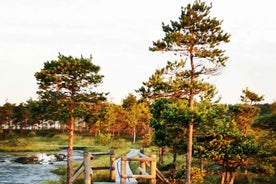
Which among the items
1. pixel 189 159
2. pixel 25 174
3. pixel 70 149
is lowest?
pixel 25 174

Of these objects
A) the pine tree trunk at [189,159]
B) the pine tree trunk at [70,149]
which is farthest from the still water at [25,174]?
the pine tree trunk at [189,159]

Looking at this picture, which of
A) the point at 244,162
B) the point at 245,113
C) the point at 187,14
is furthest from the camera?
the point at 245,113

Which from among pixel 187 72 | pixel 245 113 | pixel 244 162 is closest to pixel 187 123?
pixel 187 72

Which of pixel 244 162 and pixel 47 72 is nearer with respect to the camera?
pixel 244 162

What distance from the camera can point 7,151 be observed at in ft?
231

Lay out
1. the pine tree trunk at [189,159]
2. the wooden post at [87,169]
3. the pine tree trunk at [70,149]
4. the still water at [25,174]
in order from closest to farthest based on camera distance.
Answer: the wooden post at [87,169] → the pine tree trunk at [189,159] → the pine tree trunk at [70,149] → the still water at [25,174]

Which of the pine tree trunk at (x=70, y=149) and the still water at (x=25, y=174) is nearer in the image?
the pine tree trunk at (x=70, y=149)

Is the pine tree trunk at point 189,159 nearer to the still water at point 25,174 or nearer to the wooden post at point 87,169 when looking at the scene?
the wooden post at point 87,169

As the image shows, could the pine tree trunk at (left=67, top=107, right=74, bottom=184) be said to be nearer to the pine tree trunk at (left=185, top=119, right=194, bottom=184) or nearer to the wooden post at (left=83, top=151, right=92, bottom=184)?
the pine tree trunk at (left=185, top=119, right=194, bottom=184)

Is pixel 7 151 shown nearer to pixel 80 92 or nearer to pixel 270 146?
pixel 80 92

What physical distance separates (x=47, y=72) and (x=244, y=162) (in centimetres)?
1759

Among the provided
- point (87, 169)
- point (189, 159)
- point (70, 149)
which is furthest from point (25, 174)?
point (87, 169)

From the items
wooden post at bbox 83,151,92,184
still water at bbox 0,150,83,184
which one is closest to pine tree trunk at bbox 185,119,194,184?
wooden post at bbox 83,151,92,184

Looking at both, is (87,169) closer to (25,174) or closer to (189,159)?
(189,159)
